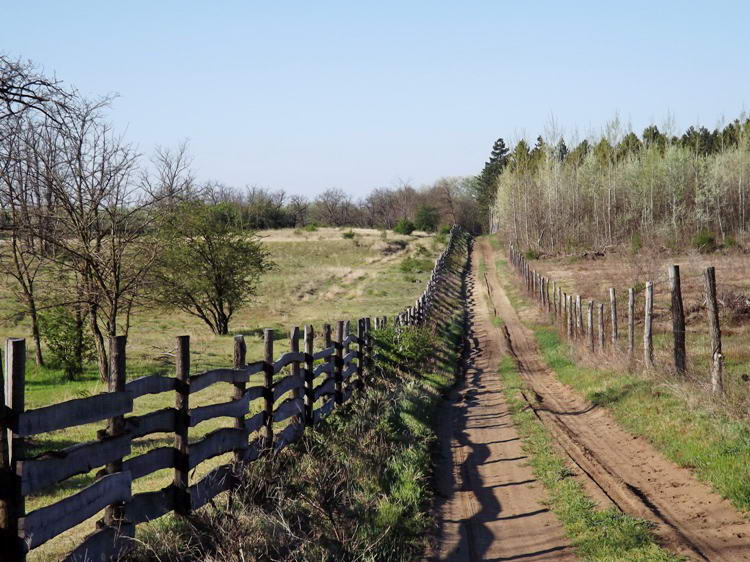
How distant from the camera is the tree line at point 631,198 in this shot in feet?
191

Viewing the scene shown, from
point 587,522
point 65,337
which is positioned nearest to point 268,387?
point 587,522

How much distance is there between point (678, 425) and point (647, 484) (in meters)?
2.21

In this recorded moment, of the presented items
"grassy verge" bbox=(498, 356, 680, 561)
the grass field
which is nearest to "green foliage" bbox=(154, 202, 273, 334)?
the grass field

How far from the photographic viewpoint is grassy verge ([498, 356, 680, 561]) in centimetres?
688

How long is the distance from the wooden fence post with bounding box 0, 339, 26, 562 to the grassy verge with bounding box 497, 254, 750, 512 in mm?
7087

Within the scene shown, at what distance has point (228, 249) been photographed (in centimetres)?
3216

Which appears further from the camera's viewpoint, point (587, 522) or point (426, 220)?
point (426, 220)

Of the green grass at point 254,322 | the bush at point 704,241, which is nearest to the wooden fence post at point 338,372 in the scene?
the green grass at point 254,322

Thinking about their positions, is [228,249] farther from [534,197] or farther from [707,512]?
[534,197]

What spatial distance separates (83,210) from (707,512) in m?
14.0

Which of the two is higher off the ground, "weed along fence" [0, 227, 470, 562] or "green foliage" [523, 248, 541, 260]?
"green foliage" [523, 248, 541, 260]

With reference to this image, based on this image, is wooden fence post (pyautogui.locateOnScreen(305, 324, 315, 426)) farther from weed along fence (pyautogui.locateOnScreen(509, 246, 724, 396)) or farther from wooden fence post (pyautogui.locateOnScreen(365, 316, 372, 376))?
weed along fence (pyautogui.locateOnScreen(509, 246, 724, 396))

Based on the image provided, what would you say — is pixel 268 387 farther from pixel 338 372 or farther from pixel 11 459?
pixel 11 459

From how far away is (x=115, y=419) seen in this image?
5848mm
